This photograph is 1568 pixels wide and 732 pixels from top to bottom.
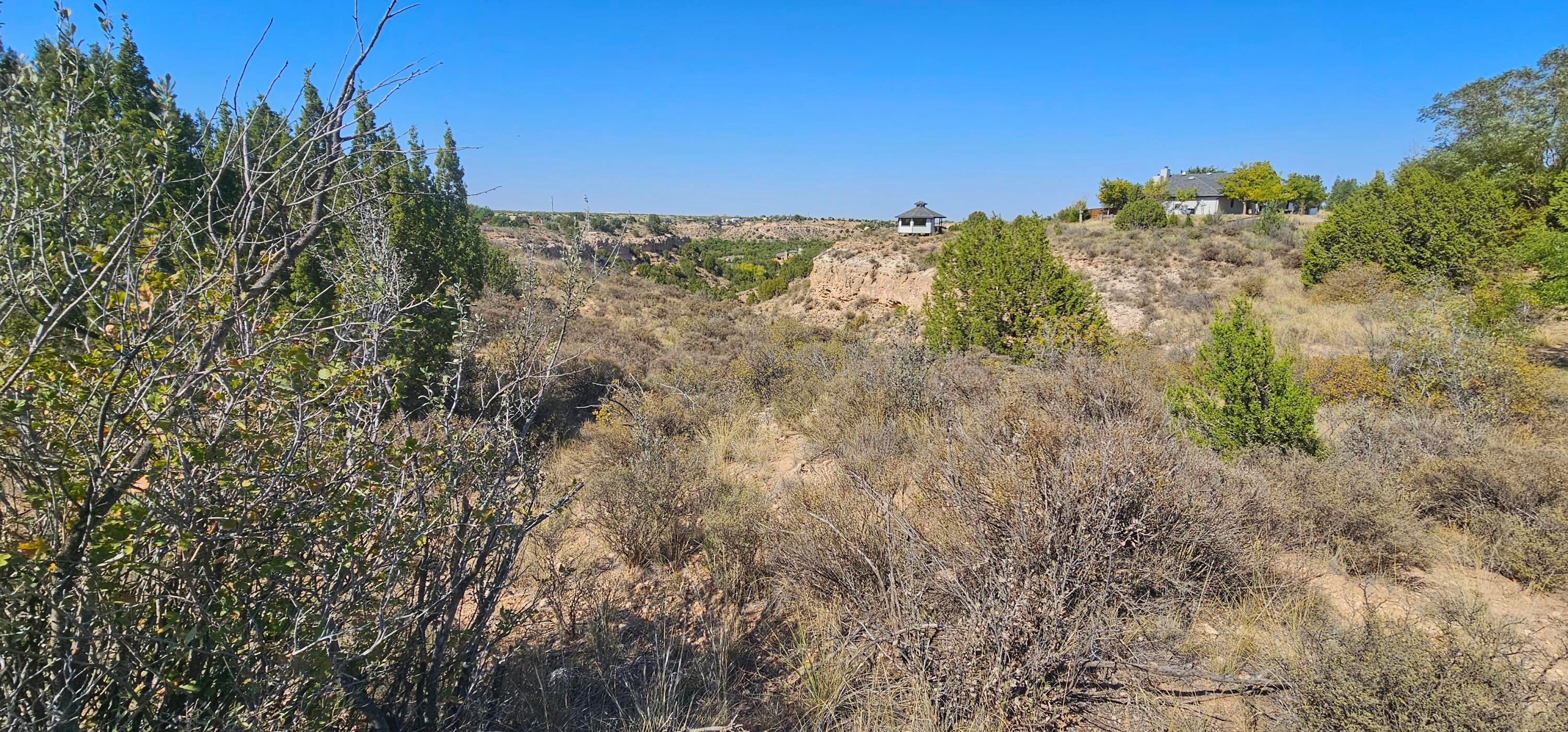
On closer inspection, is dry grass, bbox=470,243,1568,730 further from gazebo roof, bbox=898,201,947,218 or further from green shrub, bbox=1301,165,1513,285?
gazebo roof, bbox=898,201,947,218

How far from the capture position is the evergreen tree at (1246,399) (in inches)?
183

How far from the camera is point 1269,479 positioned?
3.99 m

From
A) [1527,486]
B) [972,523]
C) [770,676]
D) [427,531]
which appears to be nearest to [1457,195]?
[1527,486]

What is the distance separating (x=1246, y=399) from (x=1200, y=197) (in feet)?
131

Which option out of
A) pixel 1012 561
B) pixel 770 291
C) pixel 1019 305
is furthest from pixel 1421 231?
pixel 770 291

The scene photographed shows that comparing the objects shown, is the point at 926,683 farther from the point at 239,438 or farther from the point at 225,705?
the point at 239,438

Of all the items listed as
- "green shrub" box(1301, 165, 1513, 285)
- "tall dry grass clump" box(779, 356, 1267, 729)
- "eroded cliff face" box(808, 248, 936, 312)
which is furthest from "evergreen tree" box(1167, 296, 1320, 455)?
"eroded cliff face" box(808, 248, 936, 312)

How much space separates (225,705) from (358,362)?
115 centimetres

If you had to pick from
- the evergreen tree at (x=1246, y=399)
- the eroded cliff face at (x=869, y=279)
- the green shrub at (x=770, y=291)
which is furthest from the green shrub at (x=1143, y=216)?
the evergreen tree at (x=1246, y=399)

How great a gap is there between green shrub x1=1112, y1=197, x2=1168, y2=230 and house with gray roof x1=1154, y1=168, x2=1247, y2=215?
35.5ft

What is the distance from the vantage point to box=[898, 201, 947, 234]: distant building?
109 ft

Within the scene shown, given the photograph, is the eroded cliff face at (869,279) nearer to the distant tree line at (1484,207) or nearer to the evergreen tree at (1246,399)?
the distant tree line at (1484,207)

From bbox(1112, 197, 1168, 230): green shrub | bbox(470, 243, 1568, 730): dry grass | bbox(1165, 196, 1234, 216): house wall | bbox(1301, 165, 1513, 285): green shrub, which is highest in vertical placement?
bbox(1165, 196, 1234, 216): house wall

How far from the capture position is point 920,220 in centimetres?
3347
